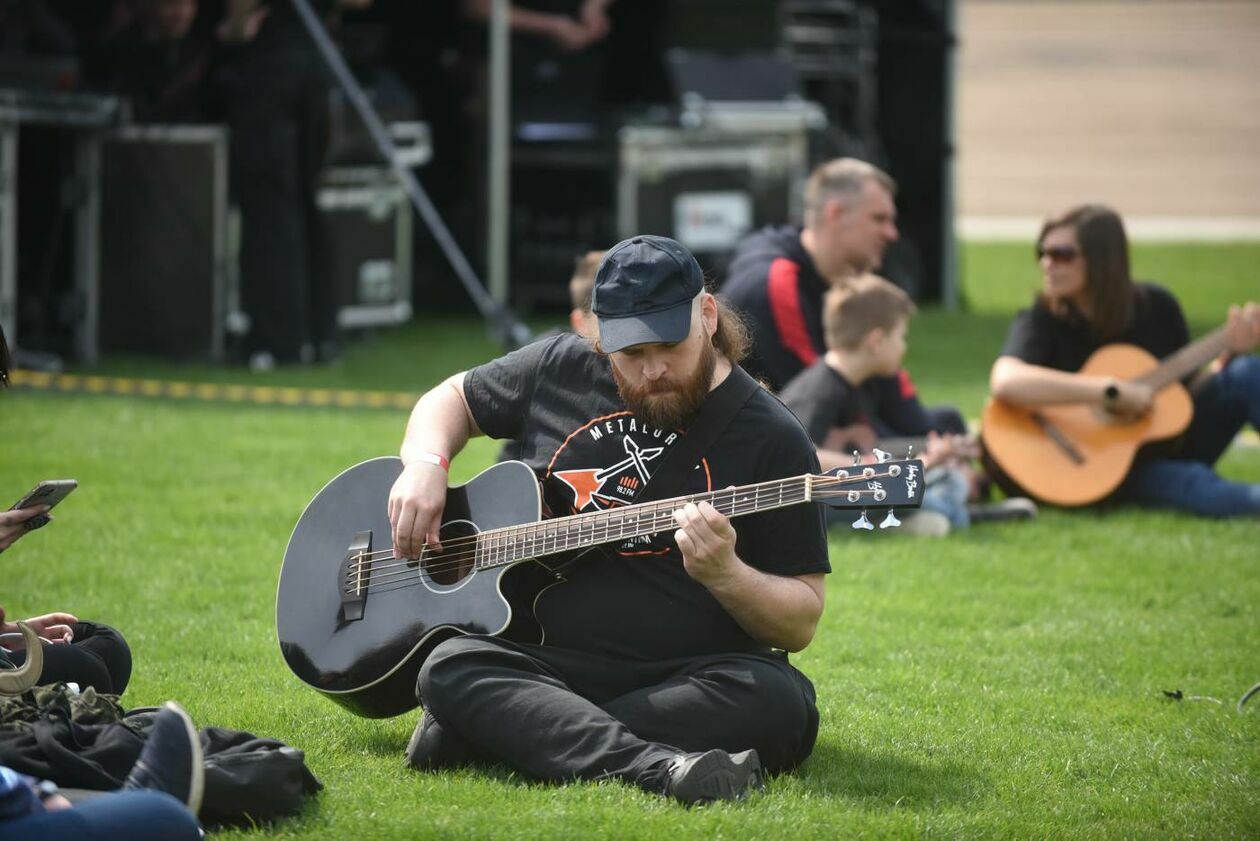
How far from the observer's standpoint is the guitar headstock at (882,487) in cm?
408

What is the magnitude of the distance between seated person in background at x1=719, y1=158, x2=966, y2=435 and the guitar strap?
3084 mm

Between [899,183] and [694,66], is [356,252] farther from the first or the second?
[899,183]

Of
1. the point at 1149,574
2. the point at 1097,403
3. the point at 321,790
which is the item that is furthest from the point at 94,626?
the point at 1097,403

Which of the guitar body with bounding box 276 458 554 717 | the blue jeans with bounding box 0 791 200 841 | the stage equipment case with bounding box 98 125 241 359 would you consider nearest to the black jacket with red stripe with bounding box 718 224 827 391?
the guitar body with bounding box 276 458 554 717

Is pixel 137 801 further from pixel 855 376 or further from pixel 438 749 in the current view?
pixel 855 376

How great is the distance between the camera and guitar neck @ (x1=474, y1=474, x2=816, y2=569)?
425 cm

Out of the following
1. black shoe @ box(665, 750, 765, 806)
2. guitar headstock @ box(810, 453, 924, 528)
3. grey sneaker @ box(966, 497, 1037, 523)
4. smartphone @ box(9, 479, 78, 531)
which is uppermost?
guitar headstock @ box(810, 453, 924, 528)

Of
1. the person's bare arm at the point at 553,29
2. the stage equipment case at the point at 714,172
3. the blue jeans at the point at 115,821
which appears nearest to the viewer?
the blue jeans at the point at 115,821

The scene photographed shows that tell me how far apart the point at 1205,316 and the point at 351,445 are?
7645 millimetres

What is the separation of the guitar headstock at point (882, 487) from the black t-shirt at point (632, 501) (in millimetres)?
223

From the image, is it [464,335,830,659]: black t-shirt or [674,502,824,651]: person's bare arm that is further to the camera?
[464,335,830,659]: black t-shirt

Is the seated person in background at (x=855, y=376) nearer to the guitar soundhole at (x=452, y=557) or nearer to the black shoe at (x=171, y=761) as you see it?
the guitar soundhole at (x=452, y=557)

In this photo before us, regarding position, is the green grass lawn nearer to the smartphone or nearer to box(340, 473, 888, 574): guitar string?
box(340, 473, 888, 574): guitar string

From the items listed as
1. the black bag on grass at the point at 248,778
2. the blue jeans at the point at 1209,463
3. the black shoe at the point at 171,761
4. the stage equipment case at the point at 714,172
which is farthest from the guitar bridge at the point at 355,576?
the stage equipment case at the point at 714,172
